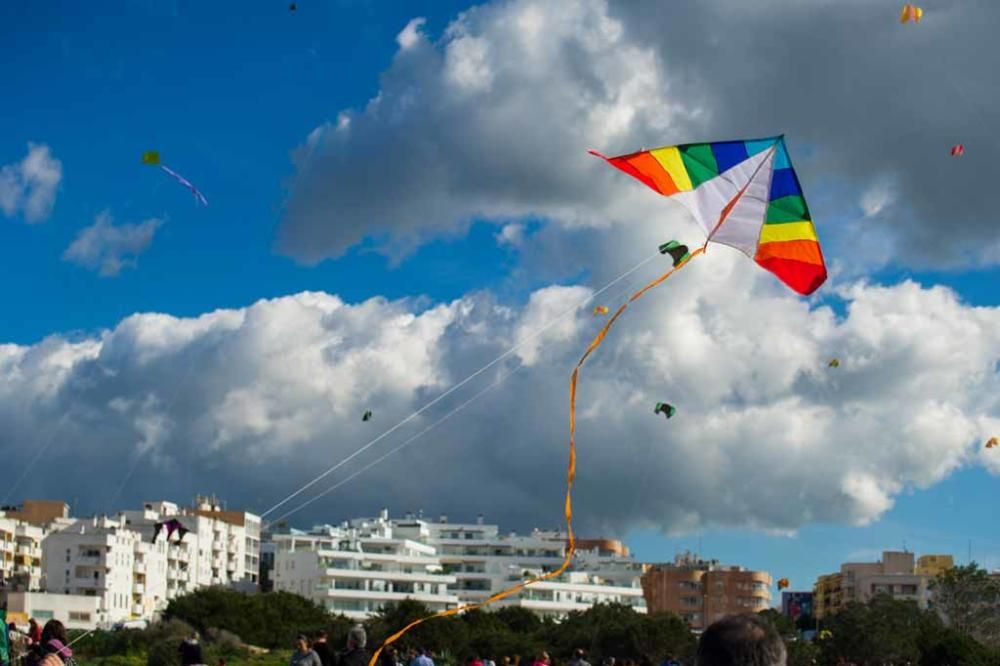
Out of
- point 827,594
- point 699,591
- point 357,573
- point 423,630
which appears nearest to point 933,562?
point 827,594

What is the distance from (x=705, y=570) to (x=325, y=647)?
138 meters

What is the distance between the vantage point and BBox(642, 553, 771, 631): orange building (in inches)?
5763

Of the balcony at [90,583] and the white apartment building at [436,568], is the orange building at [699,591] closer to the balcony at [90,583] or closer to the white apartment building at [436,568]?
the white apartment building at [436,568]

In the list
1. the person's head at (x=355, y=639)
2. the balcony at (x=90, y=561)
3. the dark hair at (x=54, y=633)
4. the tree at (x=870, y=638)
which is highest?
the balcony at (x=90, y=561)

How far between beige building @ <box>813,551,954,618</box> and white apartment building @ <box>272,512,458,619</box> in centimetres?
4266

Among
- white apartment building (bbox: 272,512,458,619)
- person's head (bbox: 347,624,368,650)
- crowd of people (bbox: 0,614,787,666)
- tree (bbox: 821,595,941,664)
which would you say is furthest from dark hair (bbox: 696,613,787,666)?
white apartment building (bbox: 272,512,458,619)

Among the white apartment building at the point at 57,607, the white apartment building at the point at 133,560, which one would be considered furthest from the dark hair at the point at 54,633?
the white apartment building at the point at 133,560

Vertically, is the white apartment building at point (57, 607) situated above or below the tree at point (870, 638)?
above

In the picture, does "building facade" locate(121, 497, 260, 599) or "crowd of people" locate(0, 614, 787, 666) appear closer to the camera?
"crowd of people" locate(0, 614, 787, 666)

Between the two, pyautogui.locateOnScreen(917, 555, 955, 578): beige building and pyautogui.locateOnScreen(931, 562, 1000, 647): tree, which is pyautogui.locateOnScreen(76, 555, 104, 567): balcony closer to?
pyautogui.locateOnScreen(931, 562, 1000, 647): tree

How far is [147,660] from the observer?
65.4 metres

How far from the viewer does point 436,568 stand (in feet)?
396

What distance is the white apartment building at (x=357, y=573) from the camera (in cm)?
11112

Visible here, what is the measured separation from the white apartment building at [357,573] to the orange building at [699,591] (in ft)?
103
